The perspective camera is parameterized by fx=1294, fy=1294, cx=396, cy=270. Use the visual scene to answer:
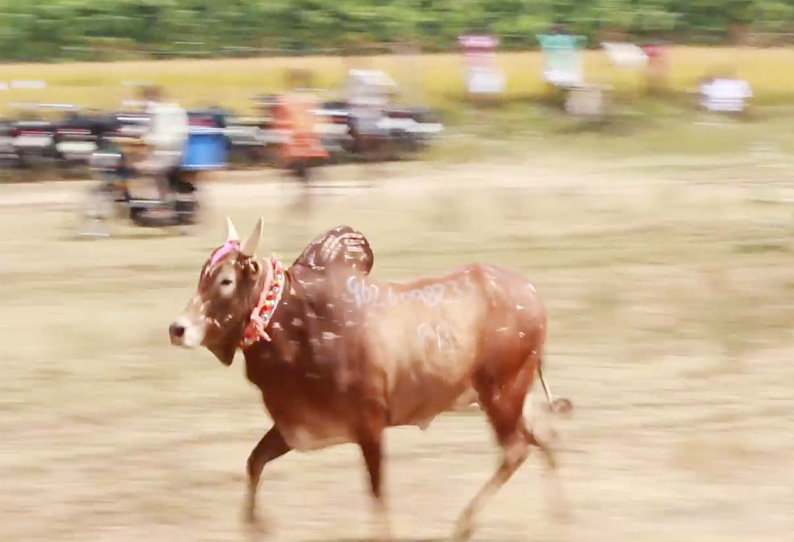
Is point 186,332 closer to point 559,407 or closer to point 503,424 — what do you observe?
point 503,424

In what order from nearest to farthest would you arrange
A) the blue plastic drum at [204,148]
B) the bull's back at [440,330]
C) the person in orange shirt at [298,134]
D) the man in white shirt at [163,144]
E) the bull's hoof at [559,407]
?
the bull's back at [440,330], the bull's hoof at [559,407], the man in white shirt at [163,144], the person in orange shirt at [298,134], the blue plastic drum at [204,148]

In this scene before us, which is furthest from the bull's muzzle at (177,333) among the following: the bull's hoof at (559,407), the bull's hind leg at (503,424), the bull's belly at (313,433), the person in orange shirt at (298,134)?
the person in orange shirt at (298,134)

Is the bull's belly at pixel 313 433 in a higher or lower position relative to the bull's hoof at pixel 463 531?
higher

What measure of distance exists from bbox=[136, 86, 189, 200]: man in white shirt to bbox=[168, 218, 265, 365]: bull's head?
8.26 m

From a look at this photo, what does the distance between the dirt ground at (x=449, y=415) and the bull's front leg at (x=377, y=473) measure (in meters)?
0.49

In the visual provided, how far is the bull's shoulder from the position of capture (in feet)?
18.6

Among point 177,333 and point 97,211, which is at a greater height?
point 177,333

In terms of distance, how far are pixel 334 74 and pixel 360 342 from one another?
18760 millimetres

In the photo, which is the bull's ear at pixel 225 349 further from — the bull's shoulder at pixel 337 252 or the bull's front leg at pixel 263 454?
the bull's shoulder at pixel 337 252

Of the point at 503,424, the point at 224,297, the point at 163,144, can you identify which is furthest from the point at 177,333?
the point at 163,144

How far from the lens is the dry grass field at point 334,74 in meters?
21.5

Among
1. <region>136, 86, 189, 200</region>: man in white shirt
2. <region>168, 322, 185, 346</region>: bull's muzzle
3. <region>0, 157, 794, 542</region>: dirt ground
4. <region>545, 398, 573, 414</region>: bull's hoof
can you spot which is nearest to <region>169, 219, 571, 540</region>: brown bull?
<region>168, 322, 185, 346</region>: bull's muzzle

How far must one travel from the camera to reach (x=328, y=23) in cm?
2623

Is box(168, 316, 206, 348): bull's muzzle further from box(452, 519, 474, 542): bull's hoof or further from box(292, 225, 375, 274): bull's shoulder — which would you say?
box(452, 519, 474, 542): bull's hoof
